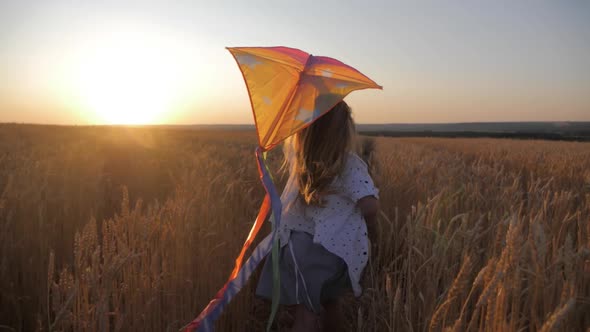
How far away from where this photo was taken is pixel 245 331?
1.91m

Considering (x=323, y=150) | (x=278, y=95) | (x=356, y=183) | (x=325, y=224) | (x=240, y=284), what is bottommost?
(x=240, y=284)

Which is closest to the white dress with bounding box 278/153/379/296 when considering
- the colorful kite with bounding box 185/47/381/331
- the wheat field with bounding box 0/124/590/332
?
the wheat field with bounding box 0/124/590/332

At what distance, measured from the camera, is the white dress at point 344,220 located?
174 centimetres

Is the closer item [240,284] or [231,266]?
[240,284]

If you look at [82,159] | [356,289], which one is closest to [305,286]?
[356,289]

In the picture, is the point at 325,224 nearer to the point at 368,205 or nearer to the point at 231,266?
the point at 368,205

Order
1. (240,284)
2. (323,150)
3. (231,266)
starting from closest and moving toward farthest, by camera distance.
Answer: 1. (240,284)
2. (323,150)
3. (231,266)

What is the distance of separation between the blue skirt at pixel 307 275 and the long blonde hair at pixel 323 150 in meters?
0.23

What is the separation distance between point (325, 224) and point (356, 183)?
0.78 ft

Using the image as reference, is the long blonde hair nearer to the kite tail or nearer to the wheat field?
the kite tail

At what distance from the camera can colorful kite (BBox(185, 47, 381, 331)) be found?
1.38 meters

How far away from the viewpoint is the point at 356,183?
174 cm

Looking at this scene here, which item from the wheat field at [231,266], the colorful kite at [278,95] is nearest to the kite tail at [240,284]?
the colorful kite at [278,95]

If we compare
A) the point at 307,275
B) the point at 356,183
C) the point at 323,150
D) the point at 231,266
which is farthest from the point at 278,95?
the point at 231,266
